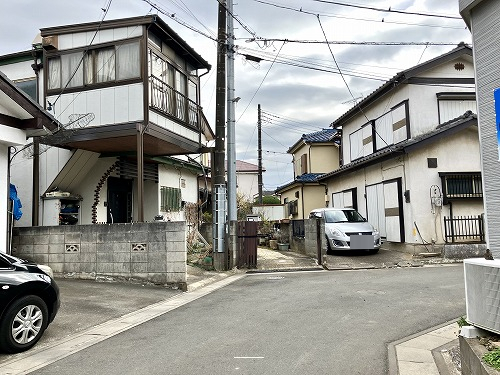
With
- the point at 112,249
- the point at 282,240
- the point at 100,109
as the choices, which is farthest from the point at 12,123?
the point at 282,240

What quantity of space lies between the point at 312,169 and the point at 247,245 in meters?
15.7

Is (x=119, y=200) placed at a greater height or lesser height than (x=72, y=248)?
greater

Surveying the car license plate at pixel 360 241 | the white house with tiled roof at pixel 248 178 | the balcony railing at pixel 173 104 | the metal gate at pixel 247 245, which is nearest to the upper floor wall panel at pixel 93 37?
the balcony railing at pixel 173 104

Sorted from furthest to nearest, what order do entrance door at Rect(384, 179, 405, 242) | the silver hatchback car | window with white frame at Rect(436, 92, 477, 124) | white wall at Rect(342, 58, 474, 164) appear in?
1. window with white frame at Rect(436, 92, 477, 124)
2. white wall at Rect(342, 58, 474, 164)
3. entrance door at Rect(384, 179, 405, 242)
4. the silver hatchback car

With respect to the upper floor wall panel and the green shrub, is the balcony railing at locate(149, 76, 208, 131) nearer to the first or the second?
the upper floor wall panel

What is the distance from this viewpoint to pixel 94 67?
12.0 m

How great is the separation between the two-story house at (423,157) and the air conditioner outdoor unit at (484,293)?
10897 mm

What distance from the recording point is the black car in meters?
5.29

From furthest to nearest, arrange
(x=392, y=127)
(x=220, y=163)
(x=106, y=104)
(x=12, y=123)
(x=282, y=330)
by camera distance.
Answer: (x=392, y=127) < (x=220, y=163) < (x=106, y=104) < (x=12, y=123) < (x=282, y=330)

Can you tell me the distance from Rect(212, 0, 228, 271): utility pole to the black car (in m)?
6.77

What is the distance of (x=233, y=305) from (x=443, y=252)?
860 cm

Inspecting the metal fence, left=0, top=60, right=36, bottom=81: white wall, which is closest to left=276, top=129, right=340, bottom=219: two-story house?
the metal fence

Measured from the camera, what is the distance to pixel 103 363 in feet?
16.2

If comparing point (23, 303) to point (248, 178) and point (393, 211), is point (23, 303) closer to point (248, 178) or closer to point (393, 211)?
point (393, 211)
